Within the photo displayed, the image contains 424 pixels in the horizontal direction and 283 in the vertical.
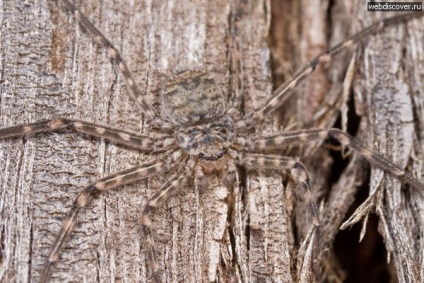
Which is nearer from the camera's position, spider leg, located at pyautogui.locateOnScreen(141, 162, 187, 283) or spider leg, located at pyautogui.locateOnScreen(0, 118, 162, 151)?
spider leg, located at pyautogui.locateOnScreen(141, 162, 187, 283)

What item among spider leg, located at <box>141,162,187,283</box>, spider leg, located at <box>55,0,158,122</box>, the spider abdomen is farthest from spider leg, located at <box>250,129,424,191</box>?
spider leg, located at <box>55,0,158,122</box>

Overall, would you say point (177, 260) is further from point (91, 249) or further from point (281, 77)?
point (281, 77)

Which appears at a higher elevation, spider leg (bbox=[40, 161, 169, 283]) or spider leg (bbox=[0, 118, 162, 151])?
spider leg (bbox=[0, 118, 162, 151])

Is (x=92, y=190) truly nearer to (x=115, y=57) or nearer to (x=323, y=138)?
(x=115, y=57)

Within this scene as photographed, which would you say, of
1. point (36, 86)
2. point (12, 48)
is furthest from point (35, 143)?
point (12, 48)

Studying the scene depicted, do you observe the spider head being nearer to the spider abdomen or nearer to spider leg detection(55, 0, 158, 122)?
the spider abdomen

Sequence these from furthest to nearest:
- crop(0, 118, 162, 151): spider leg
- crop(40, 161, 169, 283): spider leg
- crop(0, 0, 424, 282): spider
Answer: crop(0, 0, 424, 282): spider, crop(0, 118, 162, 151): spider leg, crop(40, 161, 169, 283): spider leg

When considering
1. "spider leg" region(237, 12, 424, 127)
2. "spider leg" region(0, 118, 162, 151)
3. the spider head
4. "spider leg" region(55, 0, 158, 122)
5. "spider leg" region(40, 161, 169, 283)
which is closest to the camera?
"spider leg" region(40, 161, 169, 283)
